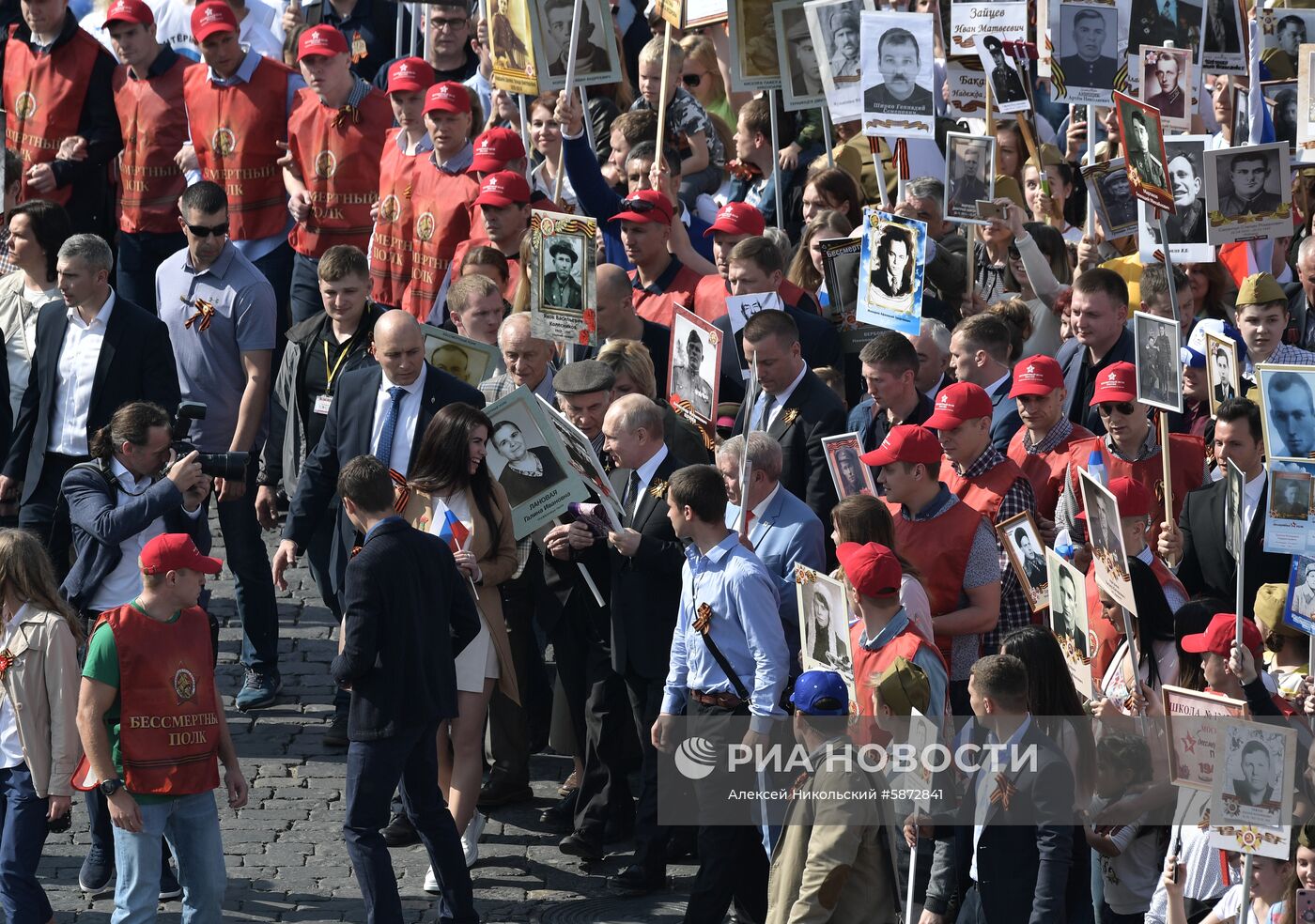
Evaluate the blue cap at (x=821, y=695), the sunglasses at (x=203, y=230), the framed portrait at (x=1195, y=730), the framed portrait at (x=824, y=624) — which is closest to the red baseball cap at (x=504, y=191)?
the sunglasses at (x=203, y=230)

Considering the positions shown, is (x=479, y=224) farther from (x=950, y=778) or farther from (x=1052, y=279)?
(x=950, y=778)

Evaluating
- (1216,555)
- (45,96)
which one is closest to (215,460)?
(1216,555)

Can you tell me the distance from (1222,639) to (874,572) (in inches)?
49.2

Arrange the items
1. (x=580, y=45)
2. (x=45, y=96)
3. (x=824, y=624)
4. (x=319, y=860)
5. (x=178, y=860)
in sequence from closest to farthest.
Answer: (x=824, y=624), (x=178, y=860), (x=319, y=860), (x=580, y=45), (x=45, y=96)

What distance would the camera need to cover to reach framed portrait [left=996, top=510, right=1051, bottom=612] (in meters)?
8.12

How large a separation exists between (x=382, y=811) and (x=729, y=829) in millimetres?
1371

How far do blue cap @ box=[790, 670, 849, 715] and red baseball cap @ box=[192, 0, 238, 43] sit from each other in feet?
24.0

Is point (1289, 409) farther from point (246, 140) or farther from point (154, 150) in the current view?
point (154, 150)

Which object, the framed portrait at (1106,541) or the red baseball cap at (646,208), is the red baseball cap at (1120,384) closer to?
the framed portrait at (1106,541)

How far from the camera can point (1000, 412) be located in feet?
32.9

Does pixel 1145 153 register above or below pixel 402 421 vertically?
above

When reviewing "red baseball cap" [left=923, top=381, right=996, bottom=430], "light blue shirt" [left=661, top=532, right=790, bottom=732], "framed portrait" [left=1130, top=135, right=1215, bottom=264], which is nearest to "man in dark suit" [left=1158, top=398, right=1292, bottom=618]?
"red baseball cap" [left=923, top=381, right=996, bottom=430]

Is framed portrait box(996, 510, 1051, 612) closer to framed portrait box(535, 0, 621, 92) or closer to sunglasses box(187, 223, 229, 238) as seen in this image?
framed portrait box(535, 0, 621, 92)

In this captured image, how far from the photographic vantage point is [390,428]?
31.9ft
